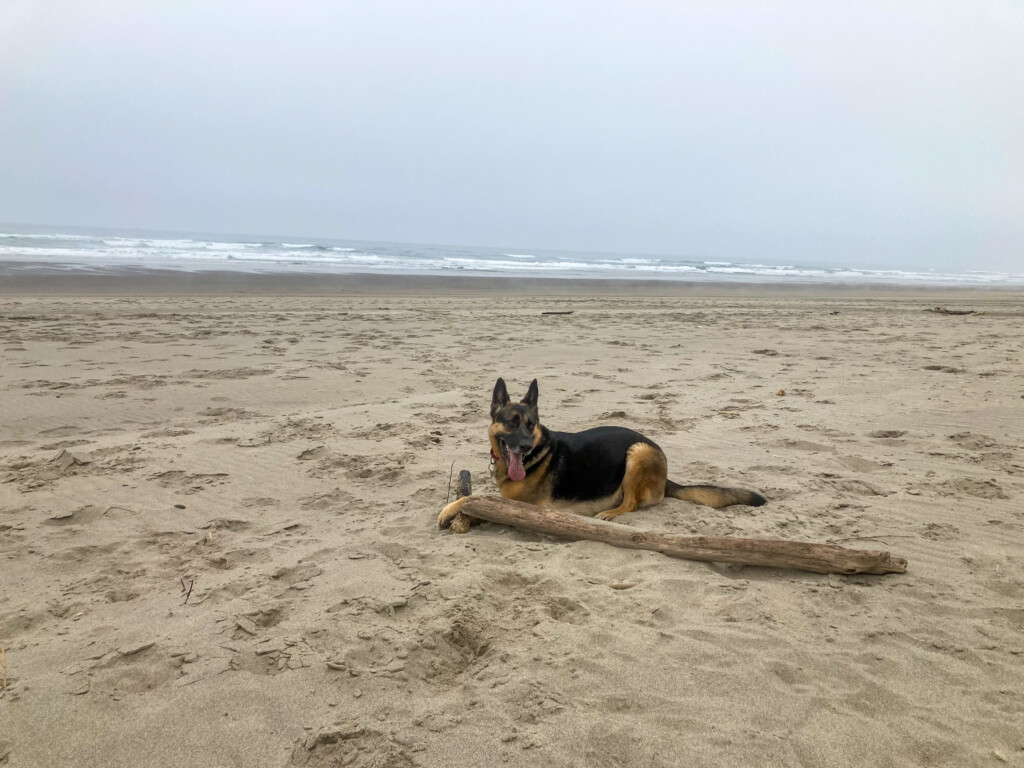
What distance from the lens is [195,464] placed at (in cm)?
532

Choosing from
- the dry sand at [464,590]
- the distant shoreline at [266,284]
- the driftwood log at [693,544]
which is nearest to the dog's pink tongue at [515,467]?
the driftwood log at [693,544]

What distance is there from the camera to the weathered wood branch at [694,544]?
135 inches

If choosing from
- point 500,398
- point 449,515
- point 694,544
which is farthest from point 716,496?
point 449,515

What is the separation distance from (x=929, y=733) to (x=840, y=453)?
11.9 feet

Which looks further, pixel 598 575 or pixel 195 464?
pixel 195 464

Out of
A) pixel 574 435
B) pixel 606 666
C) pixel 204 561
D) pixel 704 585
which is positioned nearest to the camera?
pixel 606 666

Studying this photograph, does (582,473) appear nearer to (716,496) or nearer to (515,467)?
(515,467)

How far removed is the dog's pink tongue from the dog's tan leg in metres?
0.66

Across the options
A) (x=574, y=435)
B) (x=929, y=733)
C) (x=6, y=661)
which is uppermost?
(x=574, y=435)

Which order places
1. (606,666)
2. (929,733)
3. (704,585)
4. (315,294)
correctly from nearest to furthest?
(929,733), (606,666), (704,585), (315,294)

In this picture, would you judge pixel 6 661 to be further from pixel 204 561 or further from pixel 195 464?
pixel 195 464

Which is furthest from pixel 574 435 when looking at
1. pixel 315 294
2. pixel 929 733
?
pixel 315 294

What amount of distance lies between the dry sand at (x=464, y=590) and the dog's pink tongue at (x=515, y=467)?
578 mm

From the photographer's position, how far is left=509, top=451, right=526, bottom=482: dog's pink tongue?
180 inches
